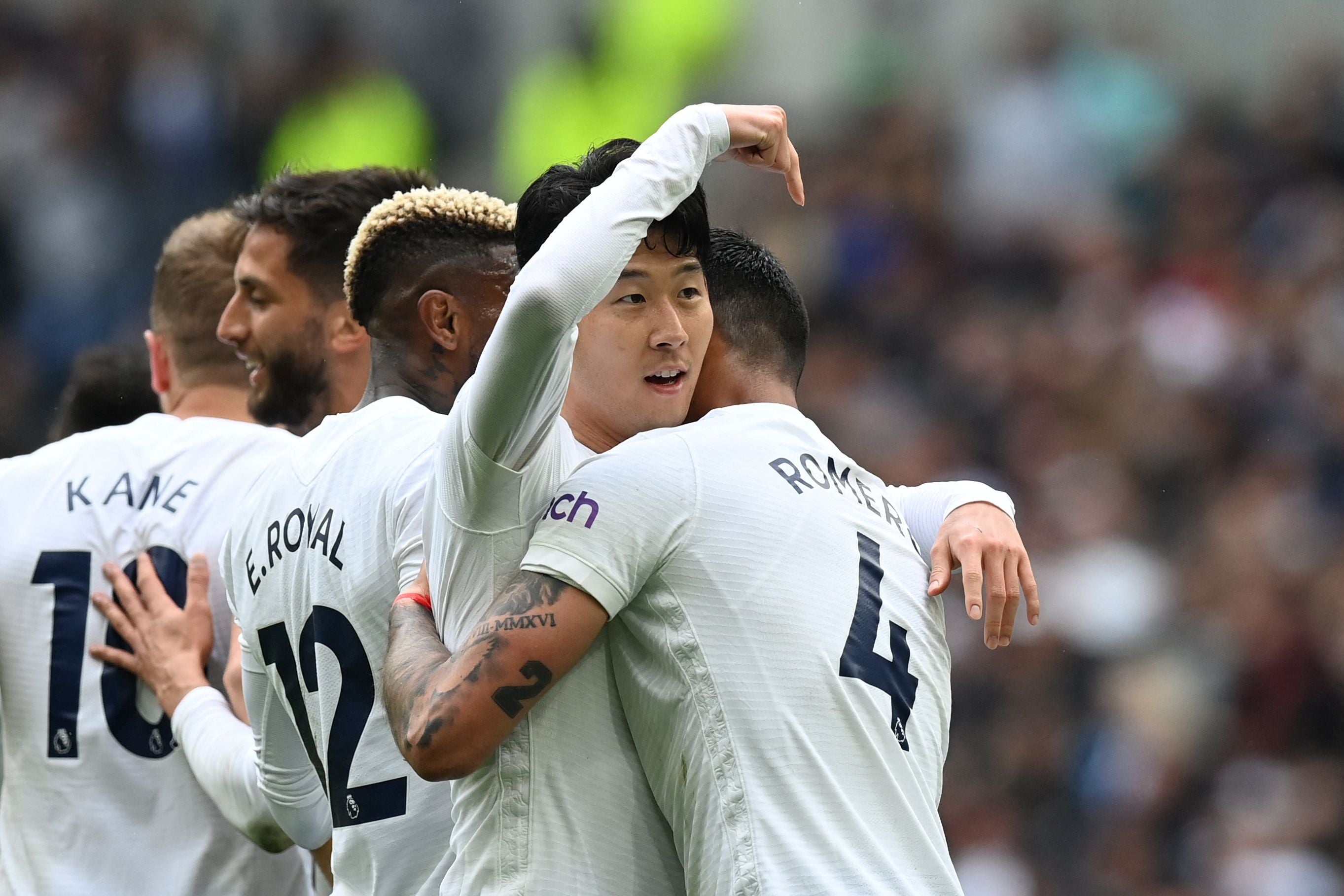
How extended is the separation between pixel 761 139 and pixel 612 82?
358 inches

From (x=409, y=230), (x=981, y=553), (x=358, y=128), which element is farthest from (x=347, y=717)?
(x=358, y=128)

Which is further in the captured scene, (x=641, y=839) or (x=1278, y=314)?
(x=1278, y=314)

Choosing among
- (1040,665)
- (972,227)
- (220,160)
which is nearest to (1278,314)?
(972,227)

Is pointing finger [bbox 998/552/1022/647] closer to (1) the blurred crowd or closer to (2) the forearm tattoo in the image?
(2) the forearm tattoo

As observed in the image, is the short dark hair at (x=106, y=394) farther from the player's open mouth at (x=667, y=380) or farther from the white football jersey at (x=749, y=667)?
the white football jersey at (x=749, y=667)

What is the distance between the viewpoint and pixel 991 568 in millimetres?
3018

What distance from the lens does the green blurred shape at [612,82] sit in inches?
462

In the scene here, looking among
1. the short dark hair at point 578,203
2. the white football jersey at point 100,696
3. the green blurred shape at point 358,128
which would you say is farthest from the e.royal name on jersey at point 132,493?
the green blurred shape at point 358,128

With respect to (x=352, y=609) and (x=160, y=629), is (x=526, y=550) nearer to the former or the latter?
(x=352, y=609)

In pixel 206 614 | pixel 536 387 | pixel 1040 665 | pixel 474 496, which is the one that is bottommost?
pixel 1040 665

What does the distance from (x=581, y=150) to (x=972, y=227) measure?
107 inches

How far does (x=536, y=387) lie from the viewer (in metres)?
2.60

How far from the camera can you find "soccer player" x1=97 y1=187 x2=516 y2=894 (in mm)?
3234

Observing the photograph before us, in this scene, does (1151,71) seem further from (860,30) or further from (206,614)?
(206,614)
